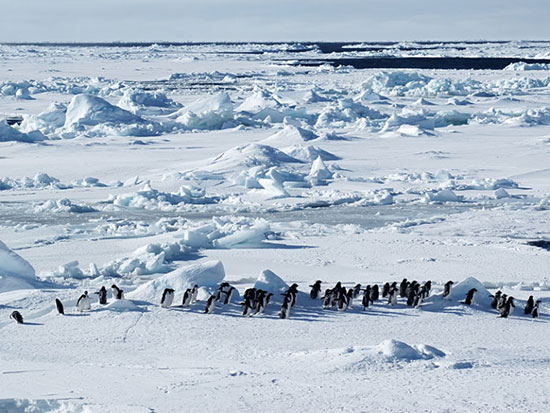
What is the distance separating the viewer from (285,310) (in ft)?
23.2

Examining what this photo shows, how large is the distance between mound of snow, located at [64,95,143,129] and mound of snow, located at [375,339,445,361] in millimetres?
18489

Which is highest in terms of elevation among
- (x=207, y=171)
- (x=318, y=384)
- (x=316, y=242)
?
(x=207, y=171)

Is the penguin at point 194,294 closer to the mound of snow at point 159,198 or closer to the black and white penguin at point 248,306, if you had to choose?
the black and white penguin at point 248,306

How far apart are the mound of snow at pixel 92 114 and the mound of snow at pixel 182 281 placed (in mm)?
16079

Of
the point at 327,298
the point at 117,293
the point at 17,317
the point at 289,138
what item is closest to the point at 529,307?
the point at 327,298

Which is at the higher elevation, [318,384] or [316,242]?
[316,242]

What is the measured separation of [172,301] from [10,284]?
1.82 meters

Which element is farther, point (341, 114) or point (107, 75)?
point (107, 75)

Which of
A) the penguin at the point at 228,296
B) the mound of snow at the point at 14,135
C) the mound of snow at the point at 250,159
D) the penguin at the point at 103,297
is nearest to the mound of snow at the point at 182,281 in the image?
the penguin at the point at 103,297

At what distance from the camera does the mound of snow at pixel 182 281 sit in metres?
7.55

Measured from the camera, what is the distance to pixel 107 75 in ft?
160

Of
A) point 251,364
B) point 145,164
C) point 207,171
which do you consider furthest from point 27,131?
point 251,364

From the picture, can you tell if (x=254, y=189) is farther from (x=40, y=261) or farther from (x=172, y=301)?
(x=172, y=301)

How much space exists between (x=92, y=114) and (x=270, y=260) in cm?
1496
